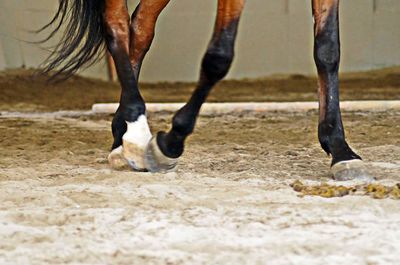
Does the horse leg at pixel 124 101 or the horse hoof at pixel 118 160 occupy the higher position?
the horse leg at pixel 124 101

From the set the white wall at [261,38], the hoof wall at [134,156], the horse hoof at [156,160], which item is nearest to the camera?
the horse hoof at [156,160]

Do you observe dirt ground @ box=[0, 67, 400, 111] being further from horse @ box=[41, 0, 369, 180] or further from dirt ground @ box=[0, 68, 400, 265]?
dirt ground @ box=[0, 68, 400, 265]

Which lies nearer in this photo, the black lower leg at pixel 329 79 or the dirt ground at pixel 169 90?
the black lower leg at pixel 329 79

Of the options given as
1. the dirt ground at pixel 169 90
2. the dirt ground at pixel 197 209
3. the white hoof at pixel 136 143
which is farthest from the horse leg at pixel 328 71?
the dirt ground at pixel 169 90

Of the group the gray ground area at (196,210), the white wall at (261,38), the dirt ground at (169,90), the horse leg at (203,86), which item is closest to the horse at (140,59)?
the horse leg at (203,86)

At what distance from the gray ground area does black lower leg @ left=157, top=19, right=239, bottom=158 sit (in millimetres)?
120

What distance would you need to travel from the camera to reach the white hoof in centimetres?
334

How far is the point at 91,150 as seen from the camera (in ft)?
13.3

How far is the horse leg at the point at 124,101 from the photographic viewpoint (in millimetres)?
3391

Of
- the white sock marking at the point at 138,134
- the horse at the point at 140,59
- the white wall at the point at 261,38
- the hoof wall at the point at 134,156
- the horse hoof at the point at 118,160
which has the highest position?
the horse at the point at 140,59

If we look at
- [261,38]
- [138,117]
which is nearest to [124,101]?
[138,117]

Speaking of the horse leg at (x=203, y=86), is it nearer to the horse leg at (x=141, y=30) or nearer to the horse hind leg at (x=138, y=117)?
the horse hind leg at (x=138, y=117)

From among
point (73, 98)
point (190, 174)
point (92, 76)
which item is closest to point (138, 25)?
point (190, 174)

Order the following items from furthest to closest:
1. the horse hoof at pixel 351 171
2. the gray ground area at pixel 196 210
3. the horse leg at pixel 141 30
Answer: the horse leg at pixel 141 30, the horse hoof at pixel 351 171, the gray ground area at pixel 196 210
